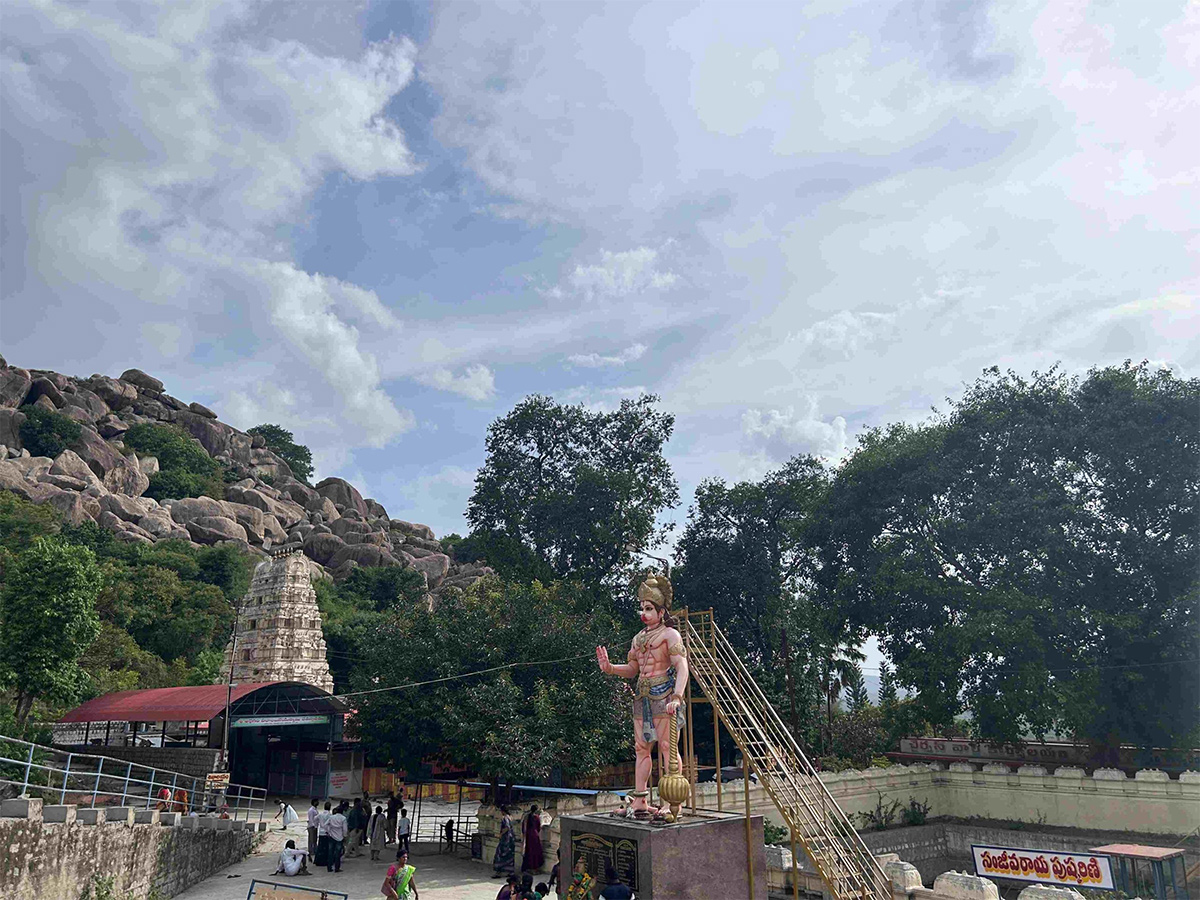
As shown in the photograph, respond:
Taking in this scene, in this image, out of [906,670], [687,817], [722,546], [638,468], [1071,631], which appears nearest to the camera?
[687,817]

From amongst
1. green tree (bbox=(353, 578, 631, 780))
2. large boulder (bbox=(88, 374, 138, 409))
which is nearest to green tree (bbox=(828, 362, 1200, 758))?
green tree (bbox=(353, 578, 631, 780))

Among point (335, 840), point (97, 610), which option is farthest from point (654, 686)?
point (97, 610)

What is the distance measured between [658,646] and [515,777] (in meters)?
10.4

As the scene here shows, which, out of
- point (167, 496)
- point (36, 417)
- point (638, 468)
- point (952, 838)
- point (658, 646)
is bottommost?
point (952, 838)

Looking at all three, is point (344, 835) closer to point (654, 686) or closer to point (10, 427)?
point (654, 686)

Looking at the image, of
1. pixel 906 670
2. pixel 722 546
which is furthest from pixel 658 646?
pixel 722 546

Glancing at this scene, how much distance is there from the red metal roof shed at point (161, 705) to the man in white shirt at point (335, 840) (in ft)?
25.8

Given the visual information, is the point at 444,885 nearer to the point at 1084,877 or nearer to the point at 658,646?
the point at 658,646

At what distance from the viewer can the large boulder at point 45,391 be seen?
74688mm

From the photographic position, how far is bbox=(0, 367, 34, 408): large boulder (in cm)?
7175

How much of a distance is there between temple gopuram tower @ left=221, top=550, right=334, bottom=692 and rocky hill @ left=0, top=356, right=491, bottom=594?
24663mm

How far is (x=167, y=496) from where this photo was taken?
7238cm

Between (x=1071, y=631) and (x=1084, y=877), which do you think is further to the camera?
(x=1071, y=631)

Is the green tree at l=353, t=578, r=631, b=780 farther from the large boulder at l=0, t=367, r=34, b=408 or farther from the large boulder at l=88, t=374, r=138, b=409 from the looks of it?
the large boulder at l=88, t=374, r=138, b=409
